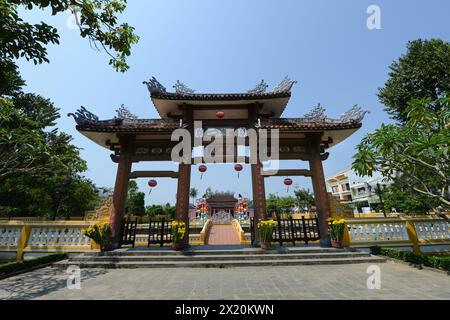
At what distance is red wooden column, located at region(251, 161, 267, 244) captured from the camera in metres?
8.69

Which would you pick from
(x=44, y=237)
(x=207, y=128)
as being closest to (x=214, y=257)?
(x=207, y=128)

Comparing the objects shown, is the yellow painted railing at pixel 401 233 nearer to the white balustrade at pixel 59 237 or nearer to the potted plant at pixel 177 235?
the potted plant at pixel 177 235

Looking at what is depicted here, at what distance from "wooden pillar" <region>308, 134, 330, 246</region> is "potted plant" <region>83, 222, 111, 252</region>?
858cm

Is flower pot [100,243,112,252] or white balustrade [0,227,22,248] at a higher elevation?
white balustrade [0,227,22,248]

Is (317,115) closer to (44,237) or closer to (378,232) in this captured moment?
(378,232)

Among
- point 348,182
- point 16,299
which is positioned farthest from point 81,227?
point 348,182

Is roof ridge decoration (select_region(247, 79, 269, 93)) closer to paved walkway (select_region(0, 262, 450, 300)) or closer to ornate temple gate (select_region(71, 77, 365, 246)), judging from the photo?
ornate temple gate (select_region(71, 77, 365, 246))

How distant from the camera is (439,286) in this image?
15.4ft

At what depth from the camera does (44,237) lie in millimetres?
8445

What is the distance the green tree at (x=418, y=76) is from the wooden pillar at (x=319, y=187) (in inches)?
374

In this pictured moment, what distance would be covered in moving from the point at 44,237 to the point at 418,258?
43.3 feet

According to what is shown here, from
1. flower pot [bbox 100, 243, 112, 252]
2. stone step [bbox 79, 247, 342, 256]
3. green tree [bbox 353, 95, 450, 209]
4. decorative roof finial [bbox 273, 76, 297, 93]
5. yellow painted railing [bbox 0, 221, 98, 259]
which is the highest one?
decorative roof finial [bbox 273, 76, 297, 93]

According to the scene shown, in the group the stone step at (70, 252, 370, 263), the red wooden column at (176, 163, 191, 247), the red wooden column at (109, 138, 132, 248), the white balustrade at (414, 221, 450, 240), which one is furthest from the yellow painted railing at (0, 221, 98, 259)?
the white balustrade at (414, 221, 450, 240)
